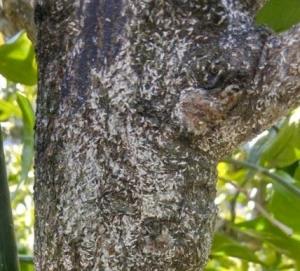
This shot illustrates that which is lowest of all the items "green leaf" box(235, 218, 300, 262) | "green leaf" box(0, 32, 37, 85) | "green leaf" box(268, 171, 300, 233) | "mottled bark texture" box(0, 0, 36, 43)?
"green leaf" box(235, 218, 300, 262)

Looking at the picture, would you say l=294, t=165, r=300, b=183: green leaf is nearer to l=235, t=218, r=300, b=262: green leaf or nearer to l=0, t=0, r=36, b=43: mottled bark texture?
l=235, t=218, r=300, b=262: green leaf

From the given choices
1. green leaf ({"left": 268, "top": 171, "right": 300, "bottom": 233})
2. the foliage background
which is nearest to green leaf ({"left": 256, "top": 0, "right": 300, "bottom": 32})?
the foliage background

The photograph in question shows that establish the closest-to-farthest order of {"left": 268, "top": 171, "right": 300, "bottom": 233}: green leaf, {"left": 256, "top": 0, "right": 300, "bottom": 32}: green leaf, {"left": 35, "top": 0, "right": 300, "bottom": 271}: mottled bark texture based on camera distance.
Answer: {"left": 35, "top": 0, "right": 300, "bottom": 271}: mottled bark texture < {"left": 256, "top": 0, "right": 300, "bottom": 32}: green leaf < {"left": 268, "top": 171, "right": 300, "bottom": 233}: green leaf

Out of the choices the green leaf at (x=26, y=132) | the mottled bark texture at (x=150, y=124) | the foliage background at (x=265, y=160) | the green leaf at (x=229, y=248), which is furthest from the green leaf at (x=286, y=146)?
the mottled bark texture at (x=150, y=124)

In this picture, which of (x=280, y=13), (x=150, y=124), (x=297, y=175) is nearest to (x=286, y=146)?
(x=297, y=175)

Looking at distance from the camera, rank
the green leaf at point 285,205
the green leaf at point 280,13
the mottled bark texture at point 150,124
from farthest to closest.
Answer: the green leaf at point 285,205 → the green leaf at point 280,13 → the mottled bark texture at point 150,124

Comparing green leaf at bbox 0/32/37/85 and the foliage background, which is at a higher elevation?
green leaf at bbox 0/32/37/85

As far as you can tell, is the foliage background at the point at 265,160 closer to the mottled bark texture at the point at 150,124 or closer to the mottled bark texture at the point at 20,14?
the mottled bark texture at the point at 20,14
